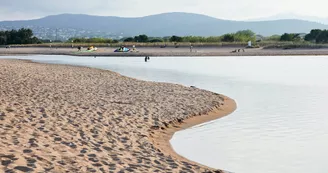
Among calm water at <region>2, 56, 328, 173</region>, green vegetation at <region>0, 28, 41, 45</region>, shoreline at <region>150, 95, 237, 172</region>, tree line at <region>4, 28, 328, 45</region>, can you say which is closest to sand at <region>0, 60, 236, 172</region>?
shoreline at <region>150, 95, 237, 172</region>

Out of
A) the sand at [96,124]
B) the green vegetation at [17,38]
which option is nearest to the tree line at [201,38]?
the green vegetation at [17,38]

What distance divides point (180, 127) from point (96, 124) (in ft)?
7.90

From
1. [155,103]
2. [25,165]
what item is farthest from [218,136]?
[25,165]

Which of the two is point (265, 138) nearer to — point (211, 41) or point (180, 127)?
point (180, 127)

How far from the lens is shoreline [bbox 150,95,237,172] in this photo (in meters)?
9.62

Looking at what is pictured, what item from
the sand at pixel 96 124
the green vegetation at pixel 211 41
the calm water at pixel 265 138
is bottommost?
the calm water at pixel 265 138

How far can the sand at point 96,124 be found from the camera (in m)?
7.21

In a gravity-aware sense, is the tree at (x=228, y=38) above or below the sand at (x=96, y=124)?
above

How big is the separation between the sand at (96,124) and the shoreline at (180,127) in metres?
0.03

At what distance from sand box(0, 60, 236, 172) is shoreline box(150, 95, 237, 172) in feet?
0.09

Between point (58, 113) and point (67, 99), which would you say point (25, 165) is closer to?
point (58, 113)

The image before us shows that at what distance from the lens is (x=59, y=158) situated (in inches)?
282

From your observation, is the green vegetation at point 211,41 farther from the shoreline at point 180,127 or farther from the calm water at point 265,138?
the shoreline at point 180,127

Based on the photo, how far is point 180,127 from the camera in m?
11.9
